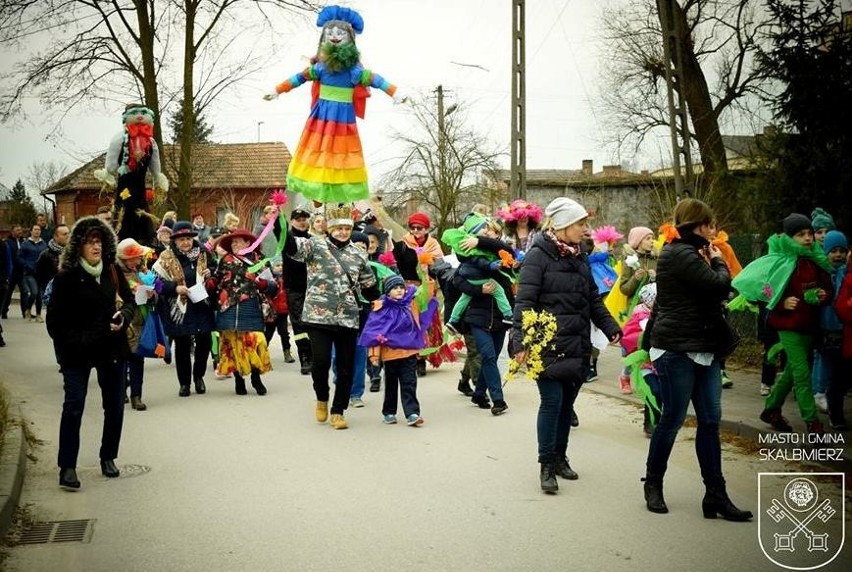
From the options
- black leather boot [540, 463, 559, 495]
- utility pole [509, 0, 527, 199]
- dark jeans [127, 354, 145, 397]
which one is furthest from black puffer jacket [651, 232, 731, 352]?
utility pole [509, 0, 527, 199]

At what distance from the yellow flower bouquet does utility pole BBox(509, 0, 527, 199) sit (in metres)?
13.4

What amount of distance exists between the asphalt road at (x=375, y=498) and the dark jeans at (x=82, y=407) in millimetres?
274

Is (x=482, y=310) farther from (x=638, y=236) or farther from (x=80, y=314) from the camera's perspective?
(x=80, y=314)

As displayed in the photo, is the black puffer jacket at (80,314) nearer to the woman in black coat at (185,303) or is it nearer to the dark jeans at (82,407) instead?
the dark jeans at (82,407)

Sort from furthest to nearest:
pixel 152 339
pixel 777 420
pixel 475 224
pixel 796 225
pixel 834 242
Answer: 1. pixel 152 339
2. pixel 475 224
3. pixel 834 242
4. pixel 777 420
5. pixel 796 225

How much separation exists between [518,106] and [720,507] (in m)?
15.3

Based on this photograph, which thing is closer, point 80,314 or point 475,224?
point 80,314

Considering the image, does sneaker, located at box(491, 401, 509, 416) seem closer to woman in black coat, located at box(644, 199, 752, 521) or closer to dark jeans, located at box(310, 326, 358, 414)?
dark jeans, located at box(310, 326, 358, 414)

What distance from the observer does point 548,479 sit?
654 centimetres

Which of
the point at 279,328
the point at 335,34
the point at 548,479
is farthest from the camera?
the point at 279,328

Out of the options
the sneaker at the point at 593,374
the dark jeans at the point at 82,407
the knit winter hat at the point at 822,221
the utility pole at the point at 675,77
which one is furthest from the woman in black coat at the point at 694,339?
the utility pole at the point at 675,77

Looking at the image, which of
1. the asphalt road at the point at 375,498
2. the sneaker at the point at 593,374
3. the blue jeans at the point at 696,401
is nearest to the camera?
the asphalt road at the point at 375,498

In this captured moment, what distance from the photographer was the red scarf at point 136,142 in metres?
12.9

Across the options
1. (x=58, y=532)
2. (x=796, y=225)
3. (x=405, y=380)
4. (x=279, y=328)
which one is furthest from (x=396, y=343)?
(x=279, y=328)
